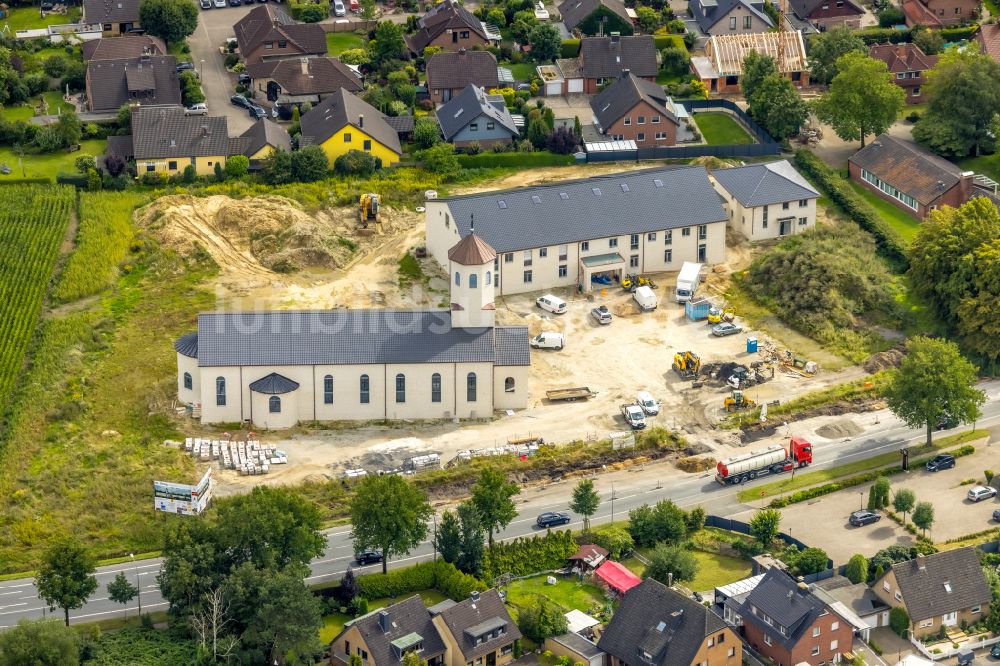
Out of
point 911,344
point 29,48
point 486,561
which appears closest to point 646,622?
point 486,561

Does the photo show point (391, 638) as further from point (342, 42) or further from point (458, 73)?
point (342, 42)

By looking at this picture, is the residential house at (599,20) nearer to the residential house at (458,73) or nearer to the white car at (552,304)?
the residential house at (458,73)

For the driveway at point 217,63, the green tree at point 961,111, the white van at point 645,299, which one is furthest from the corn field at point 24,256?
the green tree at point 961,111

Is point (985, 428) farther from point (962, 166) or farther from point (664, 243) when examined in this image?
point (962, 166)

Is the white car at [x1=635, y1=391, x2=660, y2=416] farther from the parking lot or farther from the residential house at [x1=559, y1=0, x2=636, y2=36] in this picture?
the residential house at [x1=559, y1=0, x2=636, y2=36]

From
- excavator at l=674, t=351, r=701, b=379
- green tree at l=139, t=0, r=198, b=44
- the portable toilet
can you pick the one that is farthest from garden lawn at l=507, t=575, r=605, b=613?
green tree at l=139, t=0, r=198, b=44

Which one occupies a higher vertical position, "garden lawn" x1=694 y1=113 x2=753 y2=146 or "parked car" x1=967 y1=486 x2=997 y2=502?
"garden lawn" x1=694 y1=113 x2=753 y2=146

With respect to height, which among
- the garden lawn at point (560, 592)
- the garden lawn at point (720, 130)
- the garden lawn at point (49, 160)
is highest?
the garden lawn at point (720, 130)
